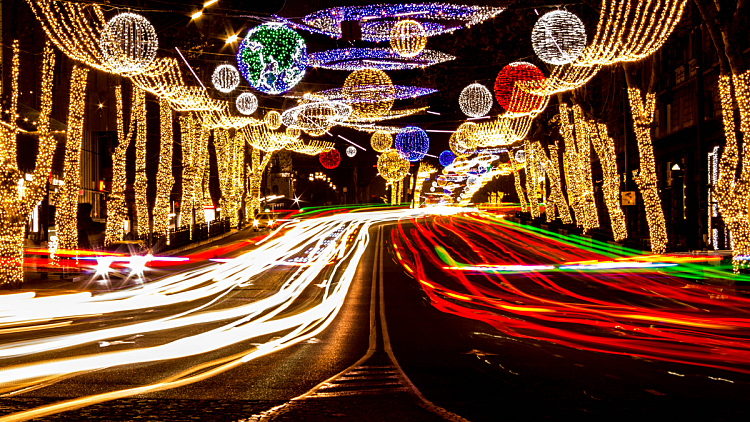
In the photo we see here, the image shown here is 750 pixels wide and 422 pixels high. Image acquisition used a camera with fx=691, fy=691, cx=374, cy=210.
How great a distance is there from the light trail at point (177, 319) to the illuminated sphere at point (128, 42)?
17.7ft

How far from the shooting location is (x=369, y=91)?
22000 millimetres

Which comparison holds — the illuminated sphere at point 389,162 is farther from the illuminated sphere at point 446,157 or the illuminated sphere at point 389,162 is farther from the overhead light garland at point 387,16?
the overhead light garland at point 387,16

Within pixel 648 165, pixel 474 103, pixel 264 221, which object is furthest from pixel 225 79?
pixel 264 221

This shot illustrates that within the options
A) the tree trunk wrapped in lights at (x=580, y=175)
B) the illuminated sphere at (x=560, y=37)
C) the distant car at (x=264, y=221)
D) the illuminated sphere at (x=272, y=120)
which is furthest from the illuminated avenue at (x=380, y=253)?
the illuminated sphere at (x=272, y=120)

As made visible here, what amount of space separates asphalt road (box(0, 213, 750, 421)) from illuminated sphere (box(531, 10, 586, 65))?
7.25 m

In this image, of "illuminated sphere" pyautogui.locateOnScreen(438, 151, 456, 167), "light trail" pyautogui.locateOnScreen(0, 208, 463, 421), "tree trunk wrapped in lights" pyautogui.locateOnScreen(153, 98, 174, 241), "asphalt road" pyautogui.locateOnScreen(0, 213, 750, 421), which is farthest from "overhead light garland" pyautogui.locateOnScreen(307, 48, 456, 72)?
"illuminated sphere" pyautogui.locateOnScreen(438, 151, 456, 167)

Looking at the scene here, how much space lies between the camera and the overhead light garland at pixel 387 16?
14172 mm

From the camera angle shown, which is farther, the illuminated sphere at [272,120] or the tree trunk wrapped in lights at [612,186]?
the illuminated sphere at [272,120]

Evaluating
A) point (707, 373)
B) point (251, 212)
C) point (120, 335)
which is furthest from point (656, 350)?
point (251, 212)

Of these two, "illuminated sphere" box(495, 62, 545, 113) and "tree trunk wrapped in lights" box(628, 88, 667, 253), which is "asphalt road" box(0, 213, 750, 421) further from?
"tree trunk wrapped in lights" box(628, 88, 667, 253)

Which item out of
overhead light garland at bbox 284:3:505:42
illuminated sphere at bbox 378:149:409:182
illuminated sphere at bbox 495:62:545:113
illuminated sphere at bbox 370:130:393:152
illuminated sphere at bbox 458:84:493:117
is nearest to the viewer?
overhead light garland at bbox 284:3:505:42

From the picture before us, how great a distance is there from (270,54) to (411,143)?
1529 cm

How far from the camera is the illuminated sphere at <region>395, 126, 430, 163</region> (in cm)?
2981

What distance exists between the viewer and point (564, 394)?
7.09m
